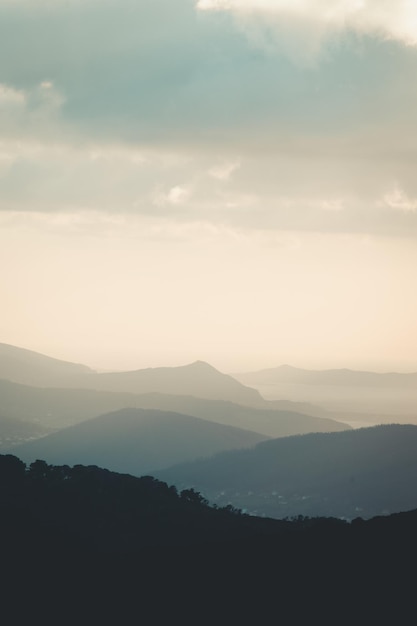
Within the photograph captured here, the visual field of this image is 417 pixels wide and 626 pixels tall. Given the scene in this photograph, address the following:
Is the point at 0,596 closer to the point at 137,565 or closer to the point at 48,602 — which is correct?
the point at 48,602

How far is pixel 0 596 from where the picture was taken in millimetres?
98000

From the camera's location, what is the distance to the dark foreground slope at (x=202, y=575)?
87.8 metres

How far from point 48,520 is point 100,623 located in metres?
59.0

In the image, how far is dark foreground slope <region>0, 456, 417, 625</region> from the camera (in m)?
87.8

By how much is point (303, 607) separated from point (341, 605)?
4.23m

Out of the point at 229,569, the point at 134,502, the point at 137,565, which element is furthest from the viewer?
the point at 134,502

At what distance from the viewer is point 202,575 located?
341ft

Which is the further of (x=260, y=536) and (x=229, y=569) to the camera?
(x=260, y=536)

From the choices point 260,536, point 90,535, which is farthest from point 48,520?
point 260,536

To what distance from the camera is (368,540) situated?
106m

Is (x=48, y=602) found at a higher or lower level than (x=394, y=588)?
lower

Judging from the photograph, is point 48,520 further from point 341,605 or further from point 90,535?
point 341,605

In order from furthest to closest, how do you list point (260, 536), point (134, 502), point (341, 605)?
point (134, 502) → point (260, 536) → point (341, 605)

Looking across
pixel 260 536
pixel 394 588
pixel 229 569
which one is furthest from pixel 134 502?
pixel 394 588
